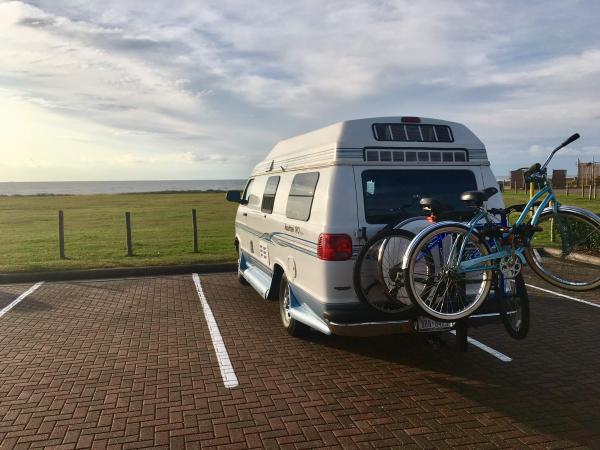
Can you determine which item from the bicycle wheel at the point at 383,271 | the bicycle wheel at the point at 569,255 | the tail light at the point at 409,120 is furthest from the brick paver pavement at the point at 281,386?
the tail light at the point at 409,120

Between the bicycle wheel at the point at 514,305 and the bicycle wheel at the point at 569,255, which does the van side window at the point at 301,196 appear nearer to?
the bicycle wheel at the point at 514,305

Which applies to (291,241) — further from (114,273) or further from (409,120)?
(114,273)

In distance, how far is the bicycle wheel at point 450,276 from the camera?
449 centimetres

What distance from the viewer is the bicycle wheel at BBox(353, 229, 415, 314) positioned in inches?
186

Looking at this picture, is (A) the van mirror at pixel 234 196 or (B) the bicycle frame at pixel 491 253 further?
(A) the van mirror at pixel 234 196

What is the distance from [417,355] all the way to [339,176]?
7.35ft

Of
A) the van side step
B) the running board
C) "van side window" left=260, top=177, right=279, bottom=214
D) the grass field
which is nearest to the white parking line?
the van side step

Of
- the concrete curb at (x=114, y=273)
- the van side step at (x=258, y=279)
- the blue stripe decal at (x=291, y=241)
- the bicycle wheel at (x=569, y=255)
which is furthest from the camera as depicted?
the concrete curb at (x=114, y=273)

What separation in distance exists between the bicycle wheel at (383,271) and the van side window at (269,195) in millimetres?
2638

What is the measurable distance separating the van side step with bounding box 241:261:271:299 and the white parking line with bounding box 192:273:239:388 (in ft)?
2.47

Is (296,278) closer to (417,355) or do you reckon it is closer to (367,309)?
(367,309)

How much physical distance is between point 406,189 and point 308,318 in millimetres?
1710

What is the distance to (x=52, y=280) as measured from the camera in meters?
10.7

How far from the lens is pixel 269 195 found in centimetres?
754
